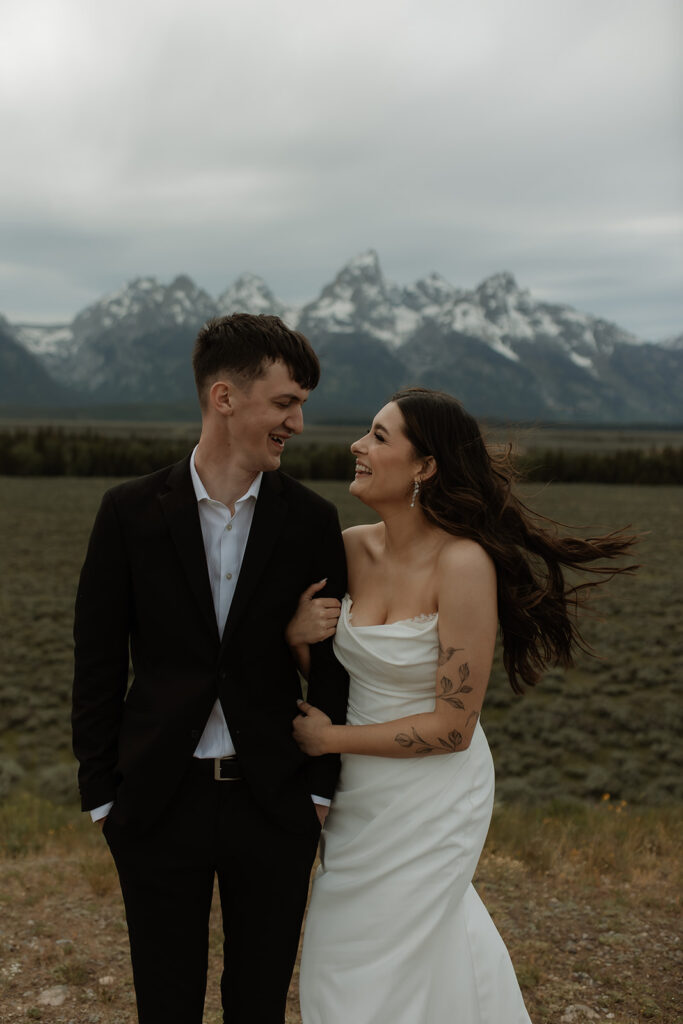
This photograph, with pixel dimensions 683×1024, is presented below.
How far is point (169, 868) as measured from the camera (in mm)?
2393

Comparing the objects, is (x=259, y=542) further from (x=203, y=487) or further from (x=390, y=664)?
(x=390, y=664)

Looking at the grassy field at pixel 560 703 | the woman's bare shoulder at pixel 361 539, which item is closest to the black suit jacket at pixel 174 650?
the woman's bare shoulder at pixel 361 539

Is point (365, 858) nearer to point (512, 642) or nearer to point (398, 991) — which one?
point (398, 991)

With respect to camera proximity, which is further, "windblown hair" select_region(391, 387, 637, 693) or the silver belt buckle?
"windblown hair" select_region(391, 387, 637, 693)

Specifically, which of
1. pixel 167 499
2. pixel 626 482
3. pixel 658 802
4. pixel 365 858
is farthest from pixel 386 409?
pixel 626 482

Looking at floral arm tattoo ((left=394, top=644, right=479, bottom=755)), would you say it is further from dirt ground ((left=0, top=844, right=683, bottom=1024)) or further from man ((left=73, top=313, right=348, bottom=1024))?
dirt ground ((left=0, top=844, right=683, bottom=1024))

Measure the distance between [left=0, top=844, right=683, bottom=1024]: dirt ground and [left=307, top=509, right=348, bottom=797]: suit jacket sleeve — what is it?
1748 millimetres

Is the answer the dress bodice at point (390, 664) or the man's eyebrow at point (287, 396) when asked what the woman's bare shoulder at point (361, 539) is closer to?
the dress bodice at point (390, 664)

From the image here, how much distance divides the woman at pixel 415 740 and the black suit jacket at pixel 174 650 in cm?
13

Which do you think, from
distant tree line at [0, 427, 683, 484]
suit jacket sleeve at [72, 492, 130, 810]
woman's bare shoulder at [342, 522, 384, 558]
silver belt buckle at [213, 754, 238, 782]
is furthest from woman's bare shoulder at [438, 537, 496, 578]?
distant tree line at [0, 427, 683, 484]

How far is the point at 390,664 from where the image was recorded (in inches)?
101

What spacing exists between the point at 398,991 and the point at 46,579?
20204mm

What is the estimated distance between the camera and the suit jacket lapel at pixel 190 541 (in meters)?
2.36

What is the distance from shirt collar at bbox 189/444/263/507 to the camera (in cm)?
245
